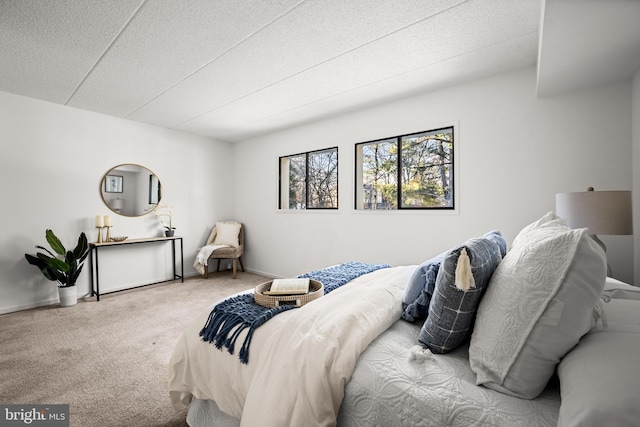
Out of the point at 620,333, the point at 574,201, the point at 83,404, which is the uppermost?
the point at 574,201

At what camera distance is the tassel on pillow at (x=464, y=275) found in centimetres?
102

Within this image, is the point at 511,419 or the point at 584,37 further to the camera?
the point at 584,37

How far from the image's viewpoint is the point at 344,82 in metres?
3.03

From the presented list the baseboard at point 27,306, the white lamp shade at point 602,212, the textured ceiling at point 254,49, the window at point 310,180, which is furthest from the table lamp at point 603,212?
the baseboard at point 27,306

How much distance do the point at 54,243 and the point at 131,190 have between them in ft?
3.95

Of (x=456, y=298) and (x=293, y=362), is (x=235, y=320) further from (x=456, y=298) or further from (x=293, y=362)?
(x=456, y=298)

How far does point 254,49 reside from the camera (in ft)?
7.91

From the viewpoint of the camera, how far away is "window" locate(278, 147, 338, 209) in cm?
440

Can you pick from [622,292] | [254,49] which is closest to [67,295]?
[254,49]

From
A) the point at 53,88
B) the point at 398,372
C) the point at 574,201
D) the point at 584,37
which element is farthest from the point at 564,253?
Answer: the point at 53,88

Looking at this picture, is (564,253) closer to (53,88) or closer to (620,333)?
(620,333)

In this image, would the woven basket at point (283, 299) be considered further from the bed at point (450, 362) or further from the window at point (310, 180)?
the window at point (310, 180)

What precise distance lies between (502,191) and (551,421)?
2472mm

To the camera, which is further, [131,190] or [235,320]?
[131,190]
